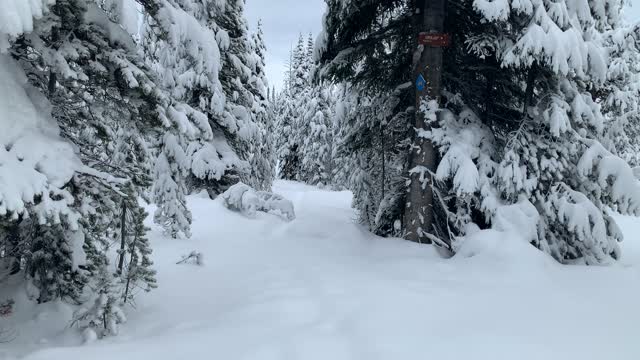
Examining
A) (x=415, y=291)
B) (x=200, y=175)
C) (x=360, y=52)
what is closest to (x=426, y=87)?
(x=360, y=52)

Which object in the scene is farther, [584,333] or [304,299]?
[304,299]

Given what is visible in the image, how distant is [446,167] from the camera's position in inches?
276

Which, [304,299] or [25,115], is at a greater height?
[25,115]

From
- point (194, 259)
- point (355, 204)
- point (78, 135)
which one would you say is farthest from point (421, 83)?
point (78, 135)

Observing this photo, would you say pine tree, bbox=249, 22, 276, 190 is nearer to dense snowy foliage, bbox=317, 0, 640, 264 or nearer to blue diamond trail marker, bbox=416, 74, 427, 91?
dense snowy foliage, bbox=317, 0, 640, 264

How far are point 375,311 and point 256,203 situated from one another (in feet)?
24.4

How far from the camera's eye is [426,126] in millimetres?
7566

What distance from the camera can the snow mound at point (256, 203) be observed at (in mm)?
11367

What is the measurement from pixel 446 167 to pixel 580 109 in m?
2.12

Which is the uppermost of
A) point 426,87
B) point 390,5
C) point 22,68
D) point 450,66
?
point 390,5

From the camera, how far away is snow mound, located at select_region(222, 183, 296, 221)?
1137cm

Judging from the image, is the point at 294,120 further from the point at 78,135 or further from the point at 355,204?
the point at 78,135

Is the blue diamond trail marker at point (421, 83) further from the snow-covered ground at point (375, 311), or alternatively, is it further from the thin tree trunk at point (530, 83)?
the snow-covered ground at point (375, 311)

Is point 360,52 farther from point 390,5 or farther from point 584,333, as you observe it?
point 584,333
